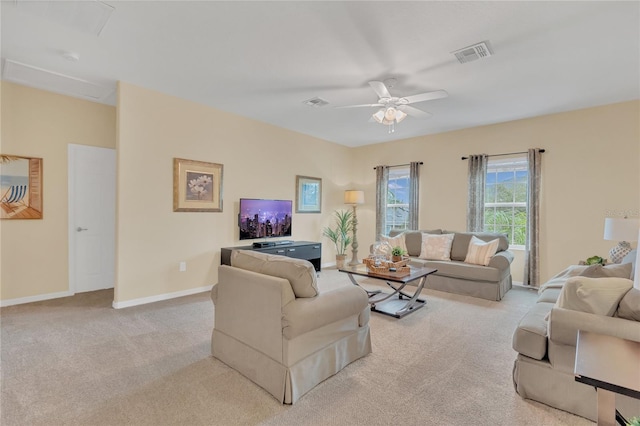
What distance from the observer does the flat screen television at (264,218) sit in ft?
16.6

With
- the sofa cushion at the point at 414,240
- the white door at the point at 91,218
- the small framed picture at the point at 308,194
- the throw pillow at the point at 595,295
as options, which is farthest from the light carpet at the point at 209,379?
the small framed picture at the point at 308,194

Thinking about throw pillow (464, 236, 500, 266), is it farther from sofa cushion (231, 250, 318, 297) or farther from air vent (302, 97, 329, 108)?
sofa cushion (231, 250, 318, 297)

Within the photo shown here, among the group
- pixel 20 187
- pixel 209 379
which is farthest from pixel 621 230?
pixel 20 187

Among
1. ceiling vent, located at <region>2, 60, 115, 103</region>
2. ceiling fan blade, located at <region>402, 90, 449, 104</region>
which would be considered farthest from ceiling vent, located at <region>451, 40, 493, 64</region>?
ceiling vent, located at <region>2, 60, 115, 103</region>

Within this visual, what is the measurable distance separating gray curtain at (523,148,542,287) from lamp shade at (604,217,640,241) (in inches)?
53.2

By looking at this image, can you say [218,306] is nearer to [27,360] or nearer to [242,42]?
[27,360]

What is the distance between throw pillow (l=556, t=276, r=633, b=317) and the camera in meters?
1.80

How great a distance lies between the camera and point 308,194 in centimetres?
630

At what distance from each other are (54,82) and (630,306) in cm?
581

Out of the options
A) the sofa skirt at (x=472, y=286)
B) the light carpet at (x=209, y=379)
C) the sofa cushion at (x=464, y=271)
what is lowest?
the light carpet at (x=209, y=379)

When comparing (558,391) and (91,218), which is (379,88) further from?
(91,218)

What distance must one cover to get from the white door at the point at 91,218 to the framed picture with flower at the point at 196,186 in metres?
1.18

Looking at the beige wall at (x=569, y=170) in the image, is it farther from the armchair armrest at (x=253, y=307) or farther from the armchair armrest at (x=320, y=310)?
the armchair armrest at (x=253, y=307)

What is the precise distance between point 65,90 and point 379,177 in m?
5.55
